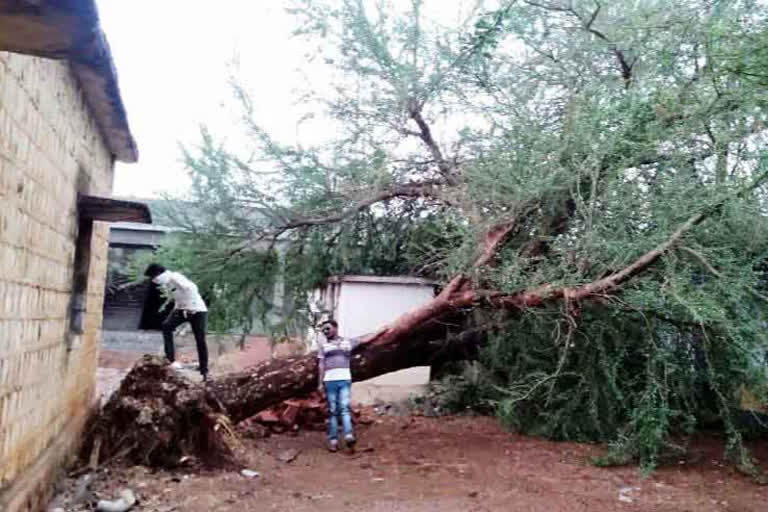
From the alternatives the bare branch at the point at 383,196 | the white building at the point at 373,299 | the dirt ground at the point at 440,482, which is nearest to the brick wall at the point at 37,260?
the dirt ground at the point at 440,482

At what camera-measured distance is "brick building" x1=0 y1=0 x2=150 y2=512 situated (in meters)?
2.45

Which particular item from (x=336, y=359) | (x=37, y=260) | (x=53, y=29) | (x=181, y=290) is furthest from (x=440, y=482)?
(x=53, y=29)

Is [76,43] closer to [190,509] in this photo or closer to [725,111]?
[190,509]

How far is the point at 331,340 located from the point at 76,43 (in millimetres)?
5796

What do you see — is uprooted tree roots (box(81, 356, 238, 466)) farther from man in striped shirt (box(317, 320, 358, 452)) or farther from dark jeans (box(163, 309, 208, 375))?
dark jeans (box(163, 309, 208, 375))

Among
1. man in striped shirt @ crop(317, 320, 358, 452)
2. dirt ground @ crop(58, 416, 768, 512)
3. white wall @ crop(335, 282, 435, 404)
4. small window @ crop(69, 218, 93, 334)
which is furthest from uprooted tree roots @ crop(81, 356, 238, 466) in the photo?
white wall @ crop(335, 282, 435, 404)

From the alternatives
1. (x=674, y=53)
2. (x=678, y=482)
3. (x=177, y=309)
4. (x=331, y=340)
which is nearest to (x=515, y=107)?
(x=674, y=53)

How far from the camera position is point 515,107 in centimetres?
766

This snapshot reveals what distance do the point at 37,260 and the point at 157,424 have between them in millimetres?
2833

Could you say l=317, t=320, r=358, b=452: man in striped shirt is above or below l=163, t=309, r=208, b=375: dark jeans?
below

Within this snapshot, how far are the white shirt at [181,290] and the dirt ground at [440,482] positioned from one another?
1920 mm

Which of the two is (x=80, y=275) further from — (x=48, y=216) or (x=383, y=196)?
(x=383, y=196)

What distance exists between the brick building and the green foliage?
2.47 metres

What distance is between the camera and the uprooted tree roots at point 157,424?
6.46 meters
